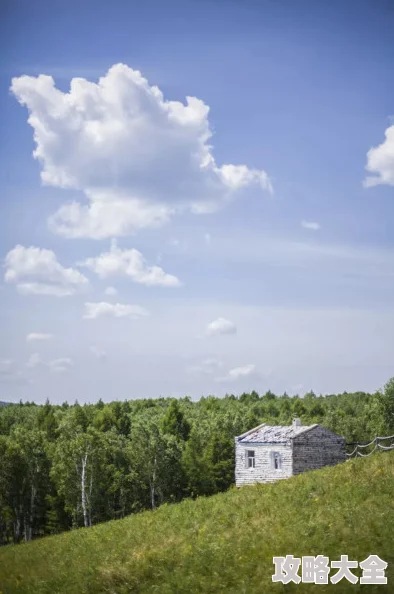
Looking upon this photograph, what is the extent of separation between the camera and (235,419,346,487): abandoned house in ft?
157

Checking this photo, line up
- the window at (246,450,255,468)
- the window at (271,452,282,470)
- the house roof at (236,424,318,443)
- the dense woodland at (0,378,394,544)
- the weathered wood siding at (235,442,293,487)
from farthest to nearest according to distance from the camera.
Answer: the dense woodland at (0,378,394,544) → the window at (246,450,255,468) → the house roof at (236,424,318,443) → the window at (271,452,282,470) → the weathered wood siding at (235,442,293,487)

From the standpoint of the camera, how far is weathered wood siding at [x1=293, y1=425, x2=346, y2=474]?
157 ft

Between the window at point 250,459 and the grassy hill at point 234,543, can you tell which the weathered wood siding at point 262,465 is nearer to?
the window at point 250,459

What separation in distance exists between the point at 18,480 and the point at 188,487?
18050 millimetres

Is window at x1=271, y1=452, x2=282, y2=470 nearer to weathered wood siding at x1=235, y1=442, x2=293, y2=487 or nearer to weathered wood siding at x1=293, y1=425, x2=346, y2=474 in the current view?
weathered wood siding at x1=235, y1=442, x2=293, y2=487

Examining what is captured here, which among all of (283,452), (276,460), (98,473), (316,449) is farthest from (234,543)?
(98,473)

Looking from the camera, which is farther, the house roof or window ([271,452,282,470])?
the house roof

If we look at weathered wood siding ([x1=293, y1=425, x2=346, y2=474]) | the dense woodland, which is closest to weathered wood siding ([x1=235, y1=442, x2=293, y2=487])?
weathered wood siding ([x1=293, y1=425, x2=346, y2=474])

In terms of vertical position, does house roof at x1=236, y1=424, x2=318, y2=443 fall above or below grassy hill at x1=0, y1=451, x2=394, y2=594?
above

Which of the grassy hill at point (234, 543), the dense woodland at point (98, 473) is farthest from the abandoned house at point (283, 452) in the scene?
the grassy hill at point (234, 543)

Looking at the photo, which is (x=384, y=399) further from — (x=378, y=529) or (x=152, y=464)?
(x=378, y=529)

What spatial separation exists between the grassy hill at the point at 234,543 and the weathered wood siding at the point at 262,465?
17928 mm

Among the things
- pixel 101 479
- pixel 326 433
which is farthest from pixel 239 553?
pixel 101 479

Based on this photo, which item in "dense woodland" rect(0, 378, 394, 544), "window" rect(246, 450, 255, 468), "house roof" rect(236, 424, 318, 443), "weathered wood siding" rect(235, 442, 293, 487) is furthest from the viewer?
"dense woodland" rect(0, 378, 394, 544)
